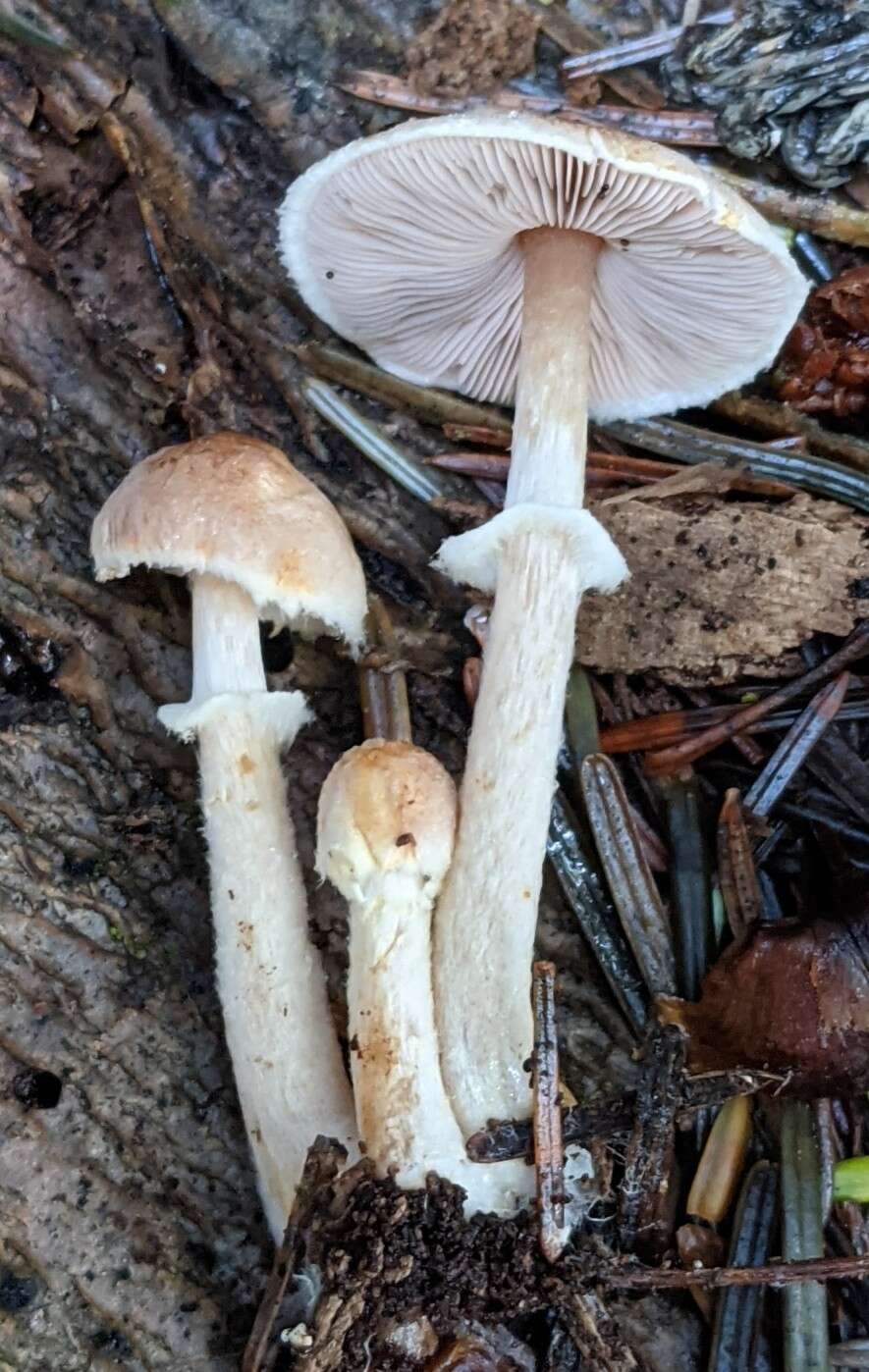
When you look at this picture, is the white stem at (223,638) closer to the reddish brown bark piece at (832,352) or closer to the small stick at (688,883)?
the small stick at (688,883)

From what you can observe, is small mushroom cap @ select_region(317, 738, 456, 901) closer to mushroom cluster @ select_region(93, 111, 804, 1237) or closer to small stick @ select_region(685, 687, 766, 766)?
mushroom cluster @ select_region(93, 111, 804, 1237)

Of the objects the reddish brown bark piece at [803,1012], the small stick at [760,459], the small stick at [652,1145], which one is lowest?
the small stick at [652,1145]

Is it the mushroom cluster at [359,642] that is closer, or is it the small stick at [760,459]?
the mushroom cluster at [359,642]

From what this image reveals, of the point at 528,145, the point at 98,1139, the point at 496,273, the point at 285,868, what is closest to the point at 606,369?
the point at 496,273

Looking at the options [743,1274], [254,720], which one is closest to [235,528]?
[254,720]

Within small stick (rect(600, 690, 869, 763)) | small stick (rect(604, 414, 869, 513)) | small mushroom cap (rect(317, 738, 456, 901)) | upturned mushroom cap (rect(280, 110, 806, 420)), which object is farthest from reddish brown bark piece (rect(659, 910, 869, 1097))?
upturned mushroom cap (rect(280, 110, 806, 420))

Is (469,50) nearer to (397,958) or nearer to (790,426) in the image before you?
(790,426)

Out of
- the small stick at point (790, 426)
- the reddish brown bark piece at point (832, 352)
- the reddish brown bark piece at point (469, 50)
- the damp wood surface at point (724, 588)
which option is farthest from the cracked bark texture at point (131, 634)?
the reddish brown bark piece at point (832, 352)
